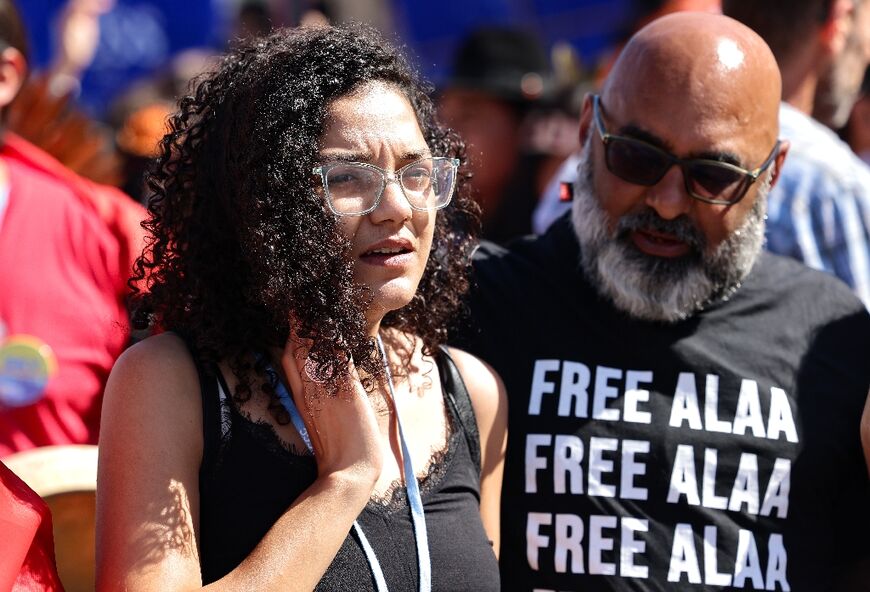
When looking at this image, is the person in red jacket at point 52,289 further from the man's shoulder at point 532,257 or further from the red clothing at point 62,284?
the man's shoulder at point 532,257

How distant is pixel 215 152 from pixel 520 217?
3172 mm

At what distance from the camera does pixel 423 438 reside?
2422mm

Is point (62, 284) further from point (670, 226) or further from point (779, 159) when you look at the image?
point (779, 159)

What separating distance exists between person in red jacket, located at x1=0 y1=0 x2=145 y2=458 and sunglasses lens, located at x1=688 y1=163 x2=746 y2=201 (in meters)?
1.47

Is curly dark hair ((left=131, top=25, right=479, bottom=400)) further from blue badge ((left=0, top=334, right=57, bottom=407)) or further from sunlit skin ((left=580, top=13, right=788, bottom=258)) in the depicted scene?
blue badge ((left=0, top=334, right=57, bottom=407))

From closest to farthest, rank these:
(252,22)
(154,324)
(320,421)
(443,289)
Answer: (320,421), (154,324), (443,289), (252,22)

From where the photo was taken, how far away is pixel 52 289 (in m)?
3.20

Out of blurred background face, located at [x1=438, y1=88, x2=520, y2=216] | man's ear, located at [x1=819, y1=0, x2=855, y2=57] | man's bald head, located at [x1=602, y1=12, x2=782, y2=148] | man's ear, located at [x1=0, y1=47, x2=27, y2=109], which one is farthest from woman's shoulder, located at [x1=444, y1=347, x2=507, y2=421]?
blurred background face, located at [x1=438, y1=88, x2=520, y2=216]

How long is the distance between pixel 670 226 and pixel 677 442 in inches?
20.5

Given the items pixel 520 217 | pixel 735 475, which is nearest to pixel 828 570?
pixel 735 475

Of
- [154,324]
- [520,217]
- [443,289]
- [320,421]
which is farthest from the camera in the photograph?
[520,217]

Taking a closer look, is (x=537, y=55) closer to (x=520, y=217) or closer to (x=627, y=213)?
(x=520, y=217)

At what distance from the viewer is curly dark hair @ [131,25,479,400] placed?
2176mm

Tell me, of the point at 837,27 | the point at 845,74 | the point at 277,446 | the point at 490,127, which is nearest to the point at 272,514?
the point at 277,446
